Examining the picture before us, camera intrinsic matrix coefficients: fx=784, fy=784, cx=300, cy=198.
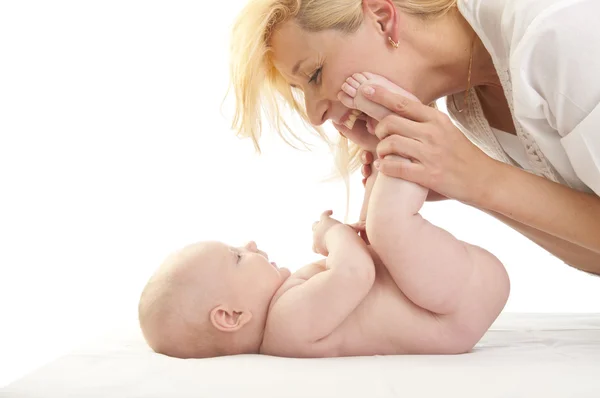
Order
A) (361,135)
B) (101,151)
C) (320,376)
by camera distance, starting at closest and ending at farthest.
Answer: (320,376), (361,135), (101,151)

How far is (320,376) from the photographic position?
4.15 feet

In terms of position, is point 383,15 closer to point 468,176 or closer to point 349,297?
point 468,176

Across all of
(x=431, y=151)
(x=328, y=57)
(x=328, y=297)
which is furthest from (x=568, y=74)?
(x=328, y=297)

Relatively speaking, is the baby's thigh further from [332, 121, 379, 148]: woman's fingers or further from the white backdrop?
the white backdrop

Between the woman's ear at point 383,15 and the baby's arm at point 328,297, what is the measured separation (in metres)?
0.54

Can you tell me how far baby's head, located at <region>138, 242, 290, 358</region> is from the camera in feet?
4.86

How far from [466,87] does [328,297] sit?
0.77 m

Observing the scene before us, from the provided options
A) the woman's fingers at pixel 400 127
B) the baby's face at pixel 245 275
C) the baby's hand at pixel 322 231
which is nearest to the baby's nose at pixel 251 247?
the baby's face at pixel 245 275

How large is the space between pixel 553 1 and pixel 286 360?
0.87 meters

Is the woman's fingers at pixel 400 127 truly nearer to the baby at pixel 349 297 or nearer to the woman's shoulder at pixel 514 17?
the baby at pixel 349 297

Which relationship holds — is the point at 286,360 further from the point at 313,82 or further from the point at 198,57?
the point at 198,57

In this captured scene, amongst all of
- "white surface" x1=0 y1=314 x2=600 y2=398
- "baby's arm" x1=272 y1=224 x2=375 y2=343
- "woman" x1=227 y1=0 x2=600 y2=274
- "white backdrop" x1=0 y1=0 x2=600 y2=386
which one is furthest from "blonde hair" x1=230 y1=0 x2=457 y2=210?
"white backdrop" x1=0 y1=0 x2=600 y2=386

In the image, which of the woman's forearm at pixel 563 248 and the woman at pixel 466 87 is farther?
the woman's forearm at pixel 563 248

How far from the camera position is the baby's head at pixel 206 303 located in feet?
4.86
